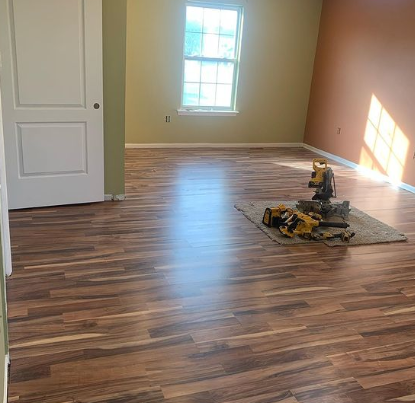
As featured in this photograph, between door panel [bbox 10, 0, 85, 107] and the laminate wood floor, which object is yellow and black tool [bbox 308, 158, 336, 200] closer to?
the laminate wood floor

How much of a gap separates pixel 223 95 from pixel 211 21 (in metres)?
1.13

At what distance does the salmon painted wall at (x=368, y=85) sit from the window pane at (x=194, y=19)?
6.62ft

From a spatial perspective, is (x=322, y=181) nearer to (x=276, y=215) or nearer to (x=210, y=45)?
(x=276, y=215)

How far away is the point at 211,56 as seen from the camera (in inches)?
272

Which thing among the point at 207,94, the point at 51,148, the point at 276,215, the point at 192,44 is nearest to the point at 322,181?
the point at 276,215

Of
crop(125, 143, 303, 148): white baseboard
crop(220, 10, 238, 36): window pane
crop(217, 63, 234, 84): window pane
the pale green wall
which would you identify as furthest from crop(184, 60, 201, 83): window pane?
the pale green wall

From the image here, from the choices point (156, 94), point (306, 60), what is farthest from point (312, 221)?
point (306, 60)

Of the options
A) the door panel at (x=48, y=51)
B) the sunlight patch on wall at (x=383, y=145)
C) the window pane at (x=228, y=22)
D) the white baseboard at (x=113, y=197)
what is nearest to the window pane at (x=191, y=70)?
the window pane at (x=228, y=22)

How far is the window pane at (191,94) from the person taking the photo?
696 centimetres

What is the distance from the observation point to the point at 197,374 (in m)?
2.05

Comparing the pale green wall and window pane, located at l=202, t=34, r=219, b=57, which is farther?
window pane, located at l=202, t=34, r=219, b=57

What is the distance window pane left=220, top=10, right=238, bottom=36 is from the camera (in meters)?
6.78

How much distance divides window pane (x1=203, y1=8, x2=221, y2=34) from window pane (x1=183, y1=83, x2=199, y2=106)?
2.76 feet

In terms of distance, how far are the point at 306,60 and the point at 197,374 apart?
21.0 feet
